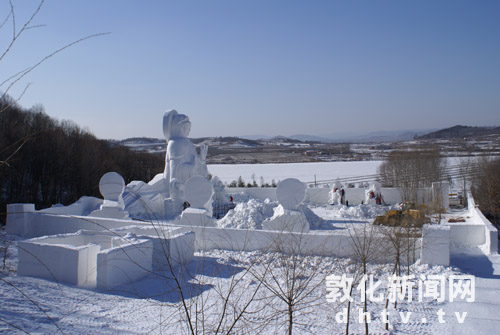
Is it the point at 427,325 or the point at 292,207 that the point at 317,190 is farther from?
the point at 427,325

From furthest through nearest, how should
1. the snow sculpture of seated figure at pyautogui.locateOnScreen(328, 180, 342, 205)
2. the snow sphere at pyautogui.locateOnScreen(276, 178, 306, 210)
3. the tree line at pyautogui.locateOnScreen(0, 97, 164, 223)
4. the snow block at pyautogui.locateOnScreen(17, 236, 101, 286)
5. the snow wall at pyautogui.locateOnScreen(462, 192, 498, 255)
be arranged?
the snow sculpture of seated figure at pyautogui.locateOnScreen(328, 180, 342, 205) → the tree line at pyautogui.locateOnScreen(0, 97, 164, 223) → the snow sphere at pyautogui.locateOnScreen(276, 178, 306, 210) → the snow wall at pyautogui.locateOnScreen(462, 192, 498, 255) → the snow block at pyautogui.locateOnScreen(17, 236, 101, 286)

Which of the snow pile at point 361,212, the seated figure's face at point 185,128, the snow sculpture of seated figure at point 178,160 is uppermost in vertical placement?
the seated figure's face at point 185,128

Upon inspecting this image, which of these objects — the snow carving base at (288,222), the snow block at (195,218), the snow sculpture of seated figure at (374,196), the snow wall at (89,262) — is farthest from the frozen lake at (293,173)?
the snow wall at (89,262)

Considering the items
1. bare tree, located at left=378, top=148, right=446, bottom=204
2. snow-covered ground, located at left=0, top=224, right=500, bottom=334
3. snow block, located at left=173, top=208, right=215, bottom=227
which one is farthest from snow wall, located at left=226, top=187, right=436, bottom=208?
snow-covered ground, located at left=0, top=224, right=500, bottom=334

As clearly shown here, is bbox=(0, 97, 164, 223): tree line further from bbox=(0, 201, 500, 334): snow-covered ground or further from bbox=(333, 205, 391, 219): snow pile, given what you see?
bbox=(333, 205, 391, 219): snow pile

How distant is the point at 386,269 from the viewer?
34.6 ft

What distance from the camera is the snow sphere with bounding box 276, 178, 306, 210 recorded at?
15555mm

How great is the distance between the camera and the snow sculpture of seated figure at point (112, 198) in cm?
1731

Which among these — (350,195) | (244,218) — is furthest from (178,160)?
(350,195)

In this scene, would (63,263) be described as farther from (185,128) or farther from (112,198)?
(185,128)

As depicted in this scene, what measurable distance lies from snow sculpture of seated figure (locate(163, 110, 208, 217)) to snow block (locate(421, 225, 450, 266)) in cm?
1143

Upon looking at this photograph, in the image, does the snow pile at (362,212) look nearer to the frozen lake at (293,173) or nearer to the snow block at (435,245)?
the snow block at (435,245)

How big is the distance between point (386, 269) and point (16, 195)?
845 inches

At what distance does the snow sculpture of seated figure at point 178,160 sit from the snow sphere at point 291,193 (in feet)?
18.5
